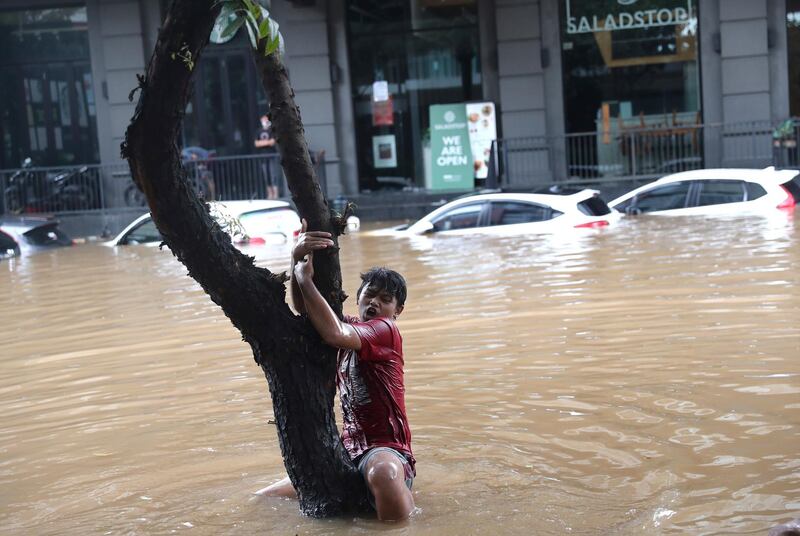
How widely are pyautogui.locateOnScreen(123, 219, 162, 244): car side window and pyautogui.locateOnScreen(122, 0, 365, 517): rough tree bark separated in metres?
15.4

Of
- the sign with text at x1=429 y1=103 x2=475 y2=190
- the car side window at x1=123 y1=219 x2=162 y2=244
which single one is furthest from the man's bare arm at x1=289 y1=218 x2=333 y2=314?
the sign with text at x1=429 y1=103 x2=475 y2=190

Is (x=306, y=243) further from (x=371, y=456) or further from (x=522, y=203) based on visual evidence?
(x=522, y=203)

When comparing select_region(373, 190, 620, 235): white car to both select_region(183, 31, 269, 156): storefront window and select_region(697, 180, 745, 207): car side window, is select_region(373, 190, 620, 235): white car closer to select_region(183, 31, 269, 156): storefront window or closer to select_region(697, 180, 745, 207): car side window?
select_region(697, 180, 745, 207): car side window

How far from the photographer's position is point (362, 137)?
26859mm

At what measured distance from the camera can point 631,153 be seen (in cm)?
2484

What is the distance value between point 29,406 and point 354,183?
59.7 ft

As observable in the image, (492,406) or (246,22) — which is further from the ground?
(246,22)

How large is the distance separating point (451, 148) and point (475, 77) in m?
1.85

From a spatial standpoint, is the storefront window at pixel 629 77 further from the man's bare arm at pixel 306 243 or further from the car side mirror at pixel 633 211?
the man's bare arm at pixel 306 243

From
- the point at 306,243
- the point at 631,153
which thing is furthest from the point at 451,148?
the point at 306,243

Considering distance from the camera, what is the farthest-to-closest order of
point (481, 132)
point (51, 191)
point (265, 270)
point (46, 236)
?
point (51, 191) < point (481, 132) < point (46, 236) < point (265, 270)

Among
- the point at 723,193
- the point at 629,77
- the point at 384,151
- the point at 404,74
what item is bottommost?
the point at 723,193

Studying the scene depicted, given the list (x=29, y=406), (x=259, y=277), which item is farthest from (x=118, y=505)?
(x=29, y=406)

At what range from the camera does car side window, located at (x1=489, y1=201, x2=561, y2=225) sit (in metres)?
17.7
